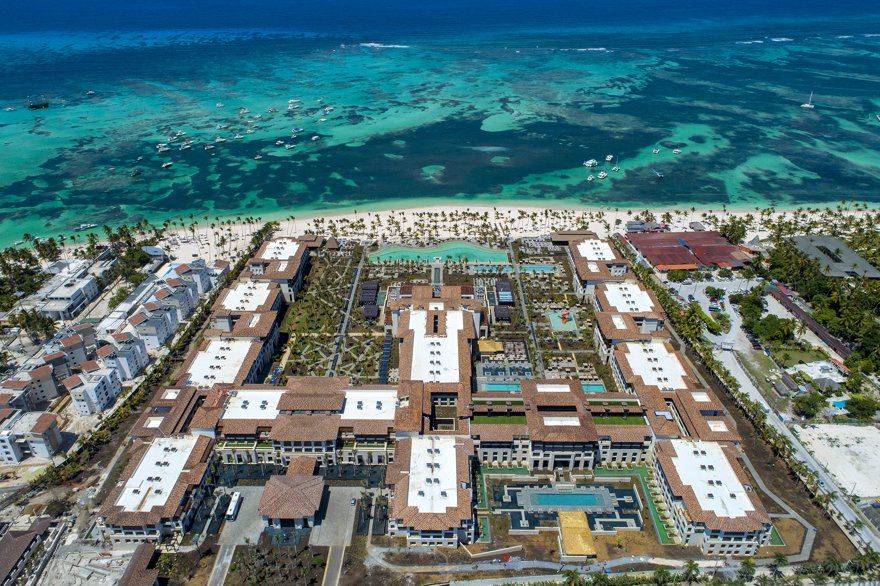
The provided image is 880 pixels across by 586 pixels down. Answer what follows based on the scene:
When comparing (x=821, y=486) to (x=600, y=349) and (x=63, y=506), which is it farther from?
(x=63, y=506)

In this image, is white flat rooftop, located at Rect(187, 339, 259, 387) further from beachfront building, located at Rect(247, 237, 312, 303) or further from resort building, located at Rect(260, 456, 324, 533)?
resort building, located at Rect(260, 456, 324, 533)

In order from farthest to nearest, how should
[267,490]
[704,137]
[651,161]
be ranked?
1. [704,137]
2. [651,161]
3. [267,490]

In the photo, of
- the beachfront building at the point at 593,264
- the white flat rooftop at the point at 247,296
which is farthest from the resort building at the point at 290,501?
the beachfront building at the point at 593,264

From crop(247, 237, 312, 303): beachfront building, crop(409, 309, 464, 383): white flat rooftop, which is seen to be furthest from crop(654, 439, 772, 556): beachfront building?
crop(247, 237, 312, 303): beachfront building

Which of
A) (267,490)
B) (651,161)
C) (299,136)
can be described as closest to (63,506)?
(267,490)

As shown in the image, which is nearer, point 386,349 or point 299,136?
point 386,349

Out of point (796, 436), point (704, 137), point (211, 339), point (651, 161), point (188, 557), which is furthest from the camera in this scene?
point (704, 137)

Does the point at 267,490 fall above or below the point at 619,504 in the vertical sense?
above
